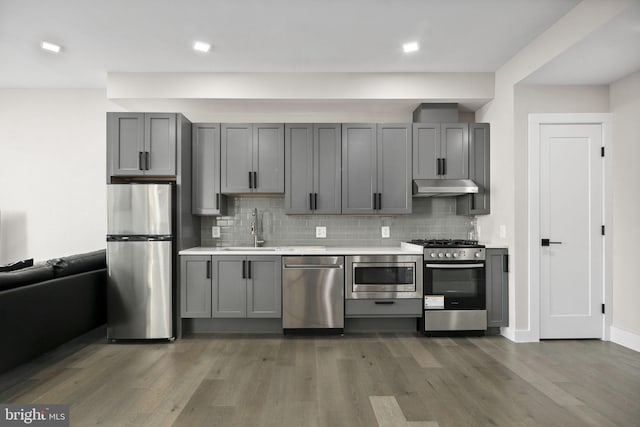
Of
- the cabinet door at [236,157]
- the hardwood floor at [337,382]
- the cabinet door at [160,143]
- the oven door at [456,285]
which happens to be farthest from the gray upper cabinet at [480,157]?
the cabinet door at [160,143]

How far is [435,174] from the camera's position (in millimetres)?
4422

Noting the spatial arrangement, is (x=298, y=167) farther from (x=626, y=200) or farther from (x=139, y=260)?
(x=626, y=200)

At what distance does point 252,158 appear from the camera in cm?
440

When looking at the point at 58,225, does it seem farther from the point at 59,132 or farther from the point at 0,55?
the point at 0,55

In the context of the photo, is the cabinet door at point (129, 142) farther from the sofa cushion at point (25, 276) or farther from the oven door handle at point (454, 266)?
the oven door handle at point (454, 266)

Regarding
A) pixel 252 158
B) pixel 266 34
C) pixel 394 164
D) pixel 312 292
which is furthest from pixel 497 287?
pixel 266 34

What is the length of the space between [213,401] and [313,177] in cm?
260

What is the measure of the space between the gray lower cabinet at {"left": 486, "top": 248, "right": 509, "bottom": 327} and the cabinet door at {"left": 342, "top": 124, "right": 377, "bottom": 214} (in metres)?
1.42

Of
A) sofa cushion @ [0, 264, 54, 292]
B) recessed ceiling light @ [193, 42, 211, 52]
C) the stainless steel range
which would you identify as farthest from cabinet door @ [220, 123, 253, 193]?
the stainless steel range

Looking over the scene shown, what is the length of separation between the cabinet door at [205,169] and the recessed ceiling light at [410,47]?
7.33 feet

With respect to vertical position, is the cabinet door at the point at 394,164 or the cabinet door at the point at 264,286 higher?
the cabinet door at the point at 394,164

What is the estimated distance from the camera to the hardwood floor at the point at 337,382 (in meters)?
2.38

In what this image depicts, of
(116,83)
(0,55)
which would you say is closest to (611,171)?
(116,83)

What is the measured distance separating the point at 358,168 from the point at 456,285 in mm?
1704
